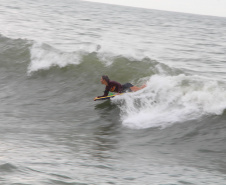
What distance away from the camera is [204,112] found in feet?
31.9

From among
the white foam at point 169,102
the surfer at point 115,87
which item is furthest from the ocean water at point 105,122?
the surfer at point 115,87

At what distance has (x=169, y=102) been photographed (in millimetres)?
10641

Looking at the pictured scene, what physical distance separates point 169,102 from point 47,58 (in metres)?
7.73

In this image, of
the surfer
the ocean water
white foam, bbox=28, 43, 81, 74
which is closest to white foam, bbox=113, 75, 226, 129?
the ocean water

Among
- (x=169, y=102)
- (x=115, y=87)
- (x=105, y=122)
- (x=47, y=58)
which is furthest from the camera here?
(x=47, y=58)

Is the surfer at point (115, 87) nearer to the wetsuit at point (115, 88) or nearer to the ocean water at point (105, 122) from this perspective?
the wetsuit at point (115, 88)

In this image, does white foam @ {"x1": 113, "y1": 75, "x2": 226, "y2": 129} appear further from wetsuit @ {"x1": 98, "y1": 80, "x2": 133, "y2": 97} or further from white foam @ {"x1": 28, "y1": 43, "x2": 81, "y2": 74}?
white foam @ {"x1": 28, "y1": 43, "x2": 81, "y2": 74}

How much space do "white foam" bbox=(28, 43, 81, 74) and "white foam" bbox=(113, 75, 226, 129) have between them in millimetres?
5232

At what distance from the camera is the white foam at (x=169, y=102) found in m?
9.69

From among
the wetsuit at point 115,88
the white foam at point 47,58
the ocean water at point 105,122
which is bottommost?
the ocean water at point 105,122

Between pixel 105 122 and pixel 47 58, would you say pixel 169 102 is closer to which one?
pixel 105 122

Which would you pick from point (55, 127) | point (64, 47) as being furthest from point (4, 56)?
point (55, 127)

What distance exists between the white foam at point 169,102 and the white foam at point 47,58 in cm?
523

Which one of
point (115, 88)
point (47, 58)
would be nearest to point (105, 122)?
point (115, 88)
